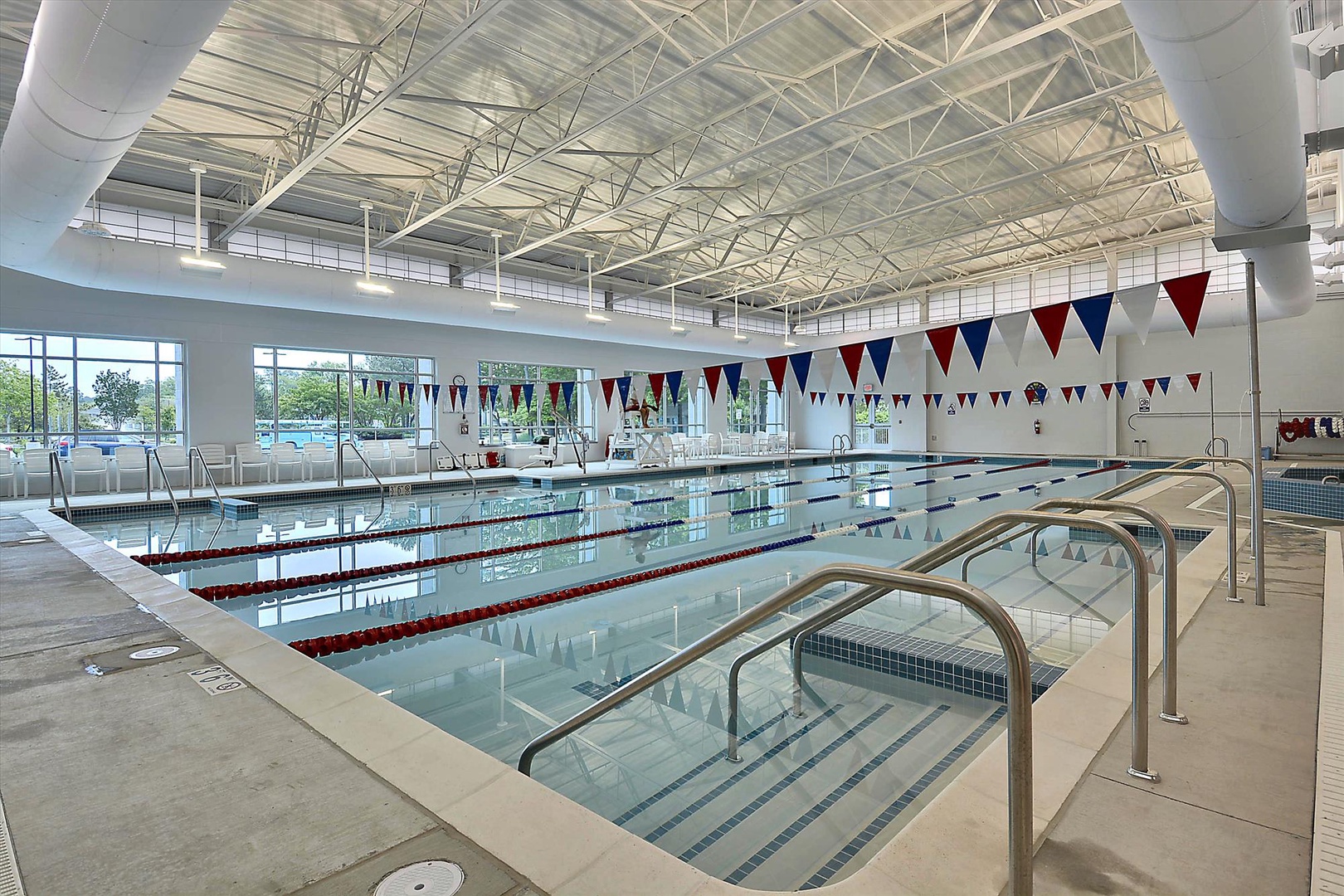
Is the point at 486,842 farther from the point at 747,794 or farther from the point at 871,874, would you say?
the point at 747,794

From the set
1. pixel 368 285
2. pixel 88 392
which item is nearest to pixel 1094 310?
pixel 368 285

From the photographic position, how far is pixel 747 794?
2477mm

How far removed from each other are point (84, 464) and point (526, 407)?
8890 millimetres

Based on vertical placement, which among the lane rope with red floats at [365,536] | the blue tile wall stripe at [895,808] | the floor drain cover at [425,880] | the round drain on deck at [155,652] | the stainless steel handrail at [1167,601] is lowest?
the blue tile wall stripe at [895,808]

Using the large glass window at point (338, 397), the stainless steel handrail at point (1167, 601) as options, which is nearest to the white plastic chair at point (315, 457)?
the large glass window at point (338, 397)

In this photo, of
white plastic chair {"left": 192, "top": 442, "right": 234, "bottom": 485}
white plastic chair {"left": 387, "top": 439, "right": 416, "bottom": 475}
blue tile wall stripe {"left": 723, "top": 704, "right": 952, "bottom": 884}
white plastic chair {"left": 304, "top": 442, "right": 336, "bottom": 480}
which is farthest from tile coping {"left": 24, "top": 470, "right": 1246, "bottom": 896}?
white plastic chair {"left": 387, "top": 439, "right": 416, "bottom": 475}

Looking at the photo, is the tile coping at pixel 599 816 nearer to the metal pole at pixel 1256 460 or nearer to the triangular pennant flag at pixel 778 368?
the metal pole at pixel 1256 460

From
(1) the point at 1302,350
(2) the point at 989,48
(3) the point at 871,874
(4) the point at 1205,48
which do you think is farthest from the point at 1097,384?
(3) the point at 871,874

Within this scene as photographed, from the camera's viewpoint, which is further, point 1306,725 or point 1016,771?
point 1306,725

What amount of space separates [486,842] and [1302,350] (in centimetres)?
1969

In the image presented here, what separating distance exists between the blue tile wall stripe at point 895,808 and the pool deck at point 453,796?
44 cm

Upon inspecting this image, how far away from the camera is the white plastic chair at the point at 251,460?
39.7ft

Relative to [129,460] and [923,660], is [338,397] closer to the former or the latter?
[129,460]

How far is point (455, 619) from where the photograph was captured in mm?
4508
